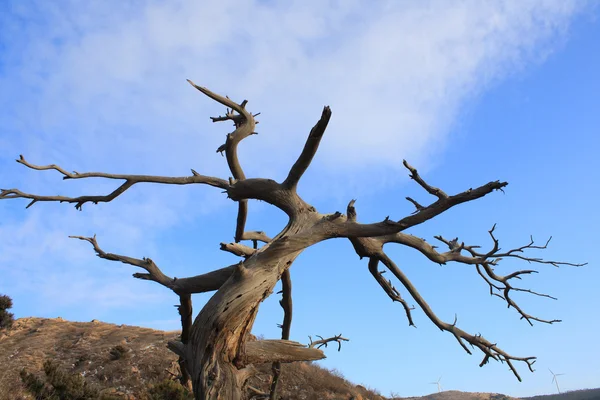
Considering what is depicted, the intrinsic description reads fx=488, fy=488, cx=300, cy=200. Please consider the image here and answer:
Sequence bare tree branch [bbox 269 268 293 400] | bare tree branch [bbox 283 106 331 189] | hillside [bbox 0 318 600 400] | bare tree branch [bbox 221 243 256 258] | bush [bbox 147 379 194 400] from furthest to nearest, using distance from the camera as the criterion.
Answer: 1. hillside [bbox 0 318 600 400]
2. bush [bbox 147 379 194 400]
3. bare tree branch [bbox 269 268 293 400]
4. bare tree branch [bbox 283 106 331 189]
5. bare tree branch [bbox 221 243 256 258]

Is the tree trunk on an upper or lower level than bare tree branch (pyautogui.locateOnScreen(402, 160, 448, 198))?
lower

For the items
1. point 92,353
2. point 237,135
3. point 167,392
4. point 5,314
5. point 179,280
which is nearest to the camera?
point 179,280

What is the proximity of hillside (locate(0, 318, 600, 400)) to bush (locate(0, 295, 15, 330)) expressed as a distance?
2.83ft

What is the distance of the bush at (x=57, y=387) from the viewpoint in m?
14.0

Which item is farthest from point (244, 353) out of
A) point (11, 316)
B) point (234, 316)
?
point (11, 316)

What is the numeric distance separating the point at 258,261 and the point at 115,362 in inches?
661

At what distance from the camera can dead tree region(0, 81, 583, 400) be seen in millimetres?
5785

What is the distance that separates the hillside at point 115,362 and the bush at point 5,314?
86cm

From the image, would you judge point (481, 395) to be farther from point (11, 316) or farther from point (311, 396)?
point (11, 316)

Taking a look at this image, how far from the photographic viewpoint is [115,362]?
66.6 ft

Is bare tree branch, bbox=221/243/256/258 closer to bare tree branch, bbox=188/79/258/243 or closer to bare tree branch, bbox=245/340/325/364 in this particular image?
bare tree branch, bbox=245/340/325/364

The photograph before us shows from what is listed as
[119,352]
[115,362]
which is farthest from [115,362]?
[119,352]

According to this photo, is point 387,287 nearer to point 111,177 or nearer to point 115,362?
point 111,177

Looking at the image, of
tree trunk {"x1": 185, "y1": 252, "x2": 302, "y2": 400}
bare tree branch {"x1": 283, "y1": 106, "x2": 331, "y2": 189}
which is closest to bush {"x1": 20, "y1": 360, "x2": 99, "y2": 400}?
tree trunk {"x1": 185, "y1": 252, "x2": 302, "y2": 400}
